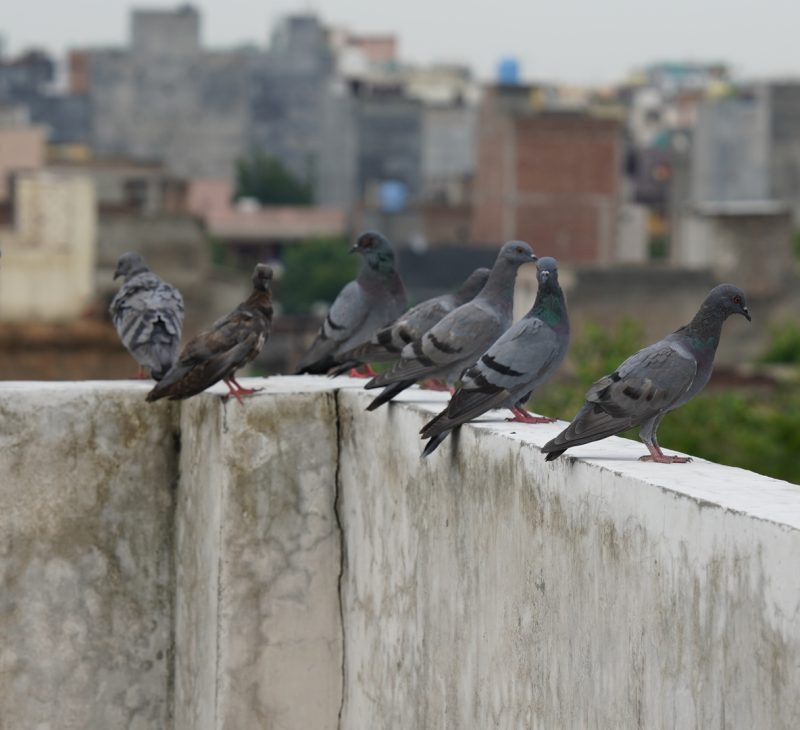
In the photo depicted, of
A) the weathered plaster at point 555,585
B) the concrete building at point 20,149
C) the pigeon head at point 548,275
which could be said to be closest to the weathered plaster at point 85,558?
the weathered plaster at point 555,585

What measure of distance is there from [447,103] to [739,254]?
4990cm

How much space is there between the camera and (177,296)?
22.9ft

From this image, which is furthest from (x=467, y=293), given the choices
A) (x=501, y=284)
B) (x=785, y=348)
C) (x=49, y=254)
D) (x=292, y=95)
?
(x=292, y=95)

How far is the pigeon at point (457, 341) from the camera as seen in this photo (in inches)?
229

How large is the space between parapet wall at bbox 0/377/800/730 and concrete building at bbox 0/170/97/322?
27455 mm

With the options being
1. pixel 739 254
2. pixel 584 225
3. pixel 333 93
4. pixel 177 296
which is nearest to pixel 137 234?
pixel 739 254

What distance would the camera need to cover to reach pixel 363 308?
7215mm

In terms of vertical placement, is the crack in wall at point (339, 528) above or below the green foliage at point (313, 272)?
above

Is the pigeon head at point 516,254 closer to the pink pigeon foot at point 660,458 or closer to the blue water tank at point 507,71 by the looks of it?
the pink pigeon foot at point 660,458

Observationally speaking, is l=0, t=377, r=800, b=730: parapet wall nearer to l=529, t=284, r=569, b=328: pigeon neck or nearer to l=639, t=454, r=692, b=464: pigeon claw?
l=639, t=454, r=692, b=464: pigeon claw

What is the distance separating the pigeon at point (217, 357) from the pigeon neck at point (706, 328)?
1756mm

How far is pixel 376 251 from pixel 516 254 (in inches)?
54.1

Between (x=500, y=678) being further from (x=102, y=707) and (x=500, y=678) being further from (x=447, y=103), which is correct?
(x=447, y=103)

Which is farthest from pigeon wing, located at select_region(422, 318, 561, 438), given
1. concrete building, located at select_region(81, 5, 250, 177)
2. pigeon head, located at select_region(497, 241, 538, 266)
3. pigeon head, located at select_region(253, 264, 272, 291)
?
concrete building, located at select_region(81, 5, 250, 177)
